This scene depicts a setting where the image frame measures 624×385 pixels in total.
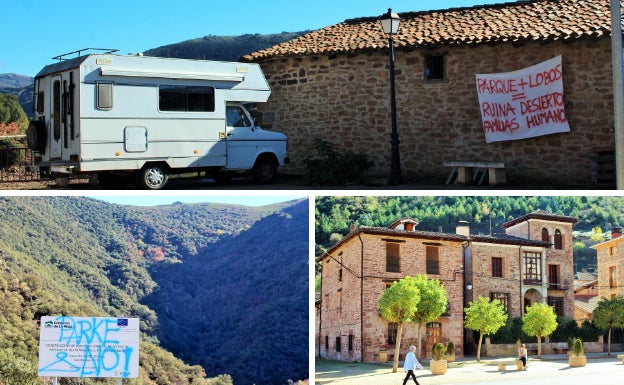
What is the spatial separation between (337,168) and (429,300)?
12.8 m

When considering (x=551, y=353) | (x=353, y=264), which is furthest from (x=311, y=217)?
(x=551, y=353)

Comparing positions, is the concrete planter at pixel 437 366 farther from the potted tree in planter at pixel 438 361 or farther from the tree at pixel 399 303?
the tree at pixel 399 303

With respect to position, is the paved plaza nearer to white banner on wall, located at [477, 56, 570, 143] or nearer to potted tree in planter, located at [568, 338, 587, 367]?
potted tree in planter, located at [568, 338, 587, 367]

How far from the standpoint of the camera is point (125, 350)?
8.98 metres

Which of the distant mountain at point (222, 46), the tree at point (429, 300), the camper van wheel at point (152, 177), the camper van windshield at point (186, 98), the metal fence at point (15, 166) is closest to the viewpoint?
the tree at point (429, 300)

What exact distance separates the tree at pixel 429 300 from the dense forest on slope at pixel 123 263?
115 cm

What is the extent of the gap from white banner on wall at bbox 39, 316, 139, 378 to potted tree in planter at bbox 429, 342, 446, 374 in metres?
2.89

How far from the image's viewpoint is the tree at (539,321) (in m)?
9.69

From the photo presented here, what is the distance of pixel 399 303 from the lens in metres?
9.34

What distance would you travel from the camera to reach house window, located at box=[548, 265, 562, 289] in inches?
383

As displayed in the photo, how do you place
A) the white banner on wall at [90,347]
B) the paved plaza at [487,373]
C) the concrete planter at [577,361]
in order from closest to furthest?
the white banner on wall at [90,347]
the paved plaza at [487,373]
the concrete planter at [577,361]

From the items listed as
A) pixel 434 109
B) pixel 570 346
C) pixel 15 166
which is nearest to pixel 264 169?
pixel 434 109

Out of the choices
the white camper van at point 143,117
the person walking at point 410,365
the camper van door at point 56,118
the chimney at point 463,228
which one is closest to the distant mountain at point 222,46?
the white camper van at point 143,117

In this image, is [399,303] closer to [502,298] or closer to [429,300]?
[429,300]
